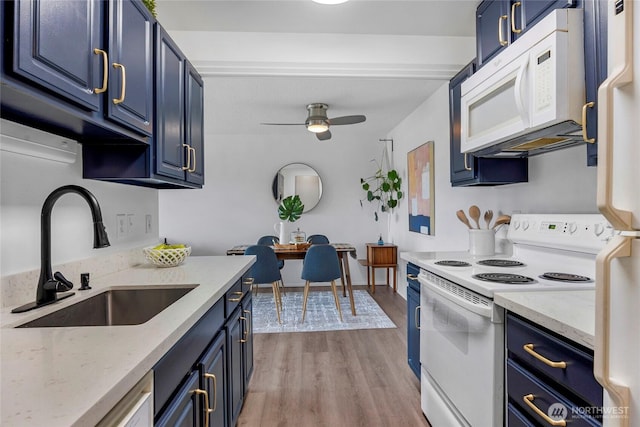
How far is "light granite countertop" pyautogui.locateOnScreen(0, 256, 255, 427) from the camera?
0.55 m

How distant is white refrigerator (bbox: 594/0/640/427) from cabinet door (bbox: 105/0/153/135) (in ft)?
4.54

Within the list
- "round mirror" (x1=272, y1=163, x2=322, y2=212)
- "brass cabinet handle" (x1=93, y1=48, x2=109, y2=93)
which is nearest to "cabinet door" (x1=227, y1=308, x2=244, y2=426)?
→ "brass cabinet handle" (x1=93, y1=48, x2=109, y2=93)

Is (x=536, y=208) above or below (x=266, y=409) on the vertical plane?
above

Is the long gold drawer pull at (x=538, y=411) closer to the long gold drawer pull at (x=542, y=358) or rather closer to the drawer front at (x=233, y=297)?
the long gold drawer pull at (x=542, y=358)

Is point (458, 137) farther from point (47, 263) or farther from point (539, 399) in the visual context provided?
point (47, 263)

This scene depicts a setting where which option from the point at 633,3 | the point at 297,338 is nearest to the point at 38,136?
the point at 633,3

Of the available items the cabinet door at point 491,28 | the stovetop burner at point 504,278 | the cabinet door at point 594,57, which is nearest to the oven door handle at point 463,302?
the stovetop burner at point 504,278

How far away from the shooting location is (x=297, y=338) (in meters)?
3.17

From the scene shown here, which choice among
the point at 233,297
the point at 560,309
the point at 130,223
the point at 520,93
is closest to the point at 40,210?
the point at 130,223

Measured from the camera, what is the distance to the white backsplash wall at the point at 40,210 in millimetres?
1109

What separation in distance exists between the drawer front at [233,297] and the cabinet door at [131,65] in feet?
2.68

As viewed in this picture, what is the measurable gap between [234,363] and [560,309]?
1.41m

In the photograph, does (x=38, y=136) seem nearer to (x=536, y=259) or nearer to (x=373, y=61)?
(x=373, y=61)

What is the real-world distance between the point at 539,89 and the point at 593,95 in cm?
18
